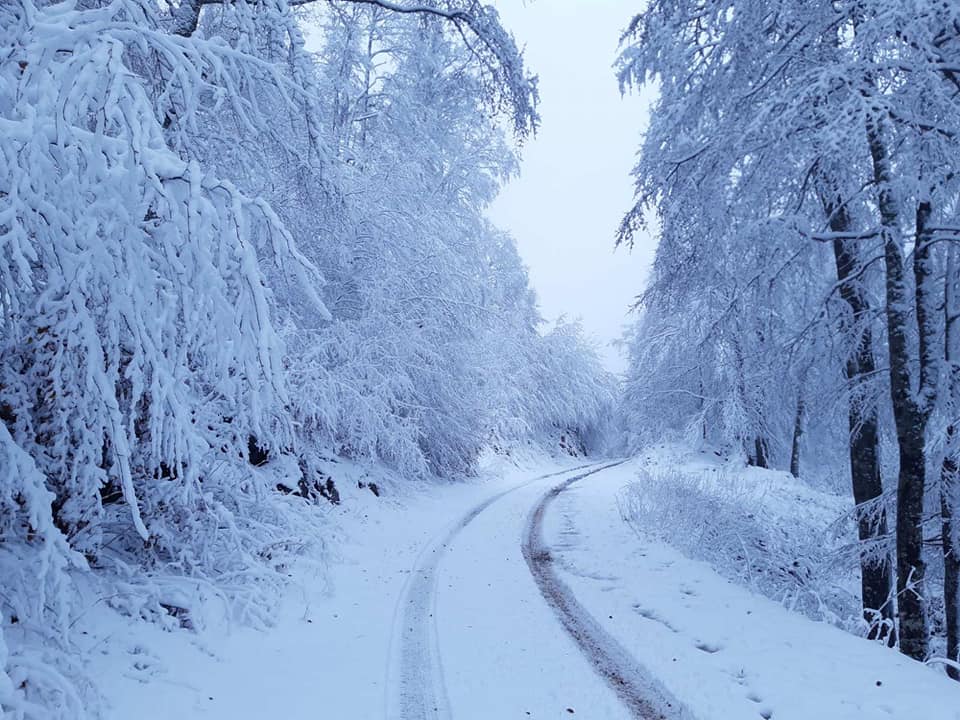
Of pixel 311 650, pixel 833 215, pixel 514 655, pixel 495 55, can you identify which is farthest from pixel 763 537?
pixel 495 55

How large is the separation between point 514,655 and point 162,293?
15.2 feet

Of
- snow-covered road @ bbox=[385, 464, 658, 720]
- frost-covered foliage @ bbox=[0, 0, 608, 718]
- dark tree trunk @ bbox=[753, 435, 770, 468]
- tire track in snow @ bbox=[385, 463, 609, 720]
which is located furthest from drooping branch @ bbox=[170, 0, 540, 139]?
dark tree trunk @ bbox=[753, 435, 770, 468]

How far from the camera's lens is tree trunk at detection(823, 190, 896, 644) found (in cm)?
735

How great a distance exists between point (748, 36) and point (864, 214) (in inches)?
131

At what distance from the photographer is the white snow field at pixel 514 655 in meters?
4.46

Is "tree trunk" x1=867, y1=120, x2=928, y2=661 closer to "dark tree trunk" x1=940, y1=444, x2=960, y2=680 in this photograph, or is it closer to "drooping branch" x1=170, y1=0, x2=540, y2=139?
"dark tree trunk" x1=940, y1=444, x2=960, y2=680

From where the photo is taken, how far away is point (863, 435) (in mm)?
8289

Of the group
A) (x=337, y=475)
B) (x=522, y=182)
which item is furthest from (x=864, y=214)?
(x=522, y=182)

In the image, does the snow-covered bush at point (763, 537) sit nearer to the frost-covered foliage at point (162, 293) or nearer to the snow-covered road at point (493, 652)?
the snow-covered road at point (493, 652)

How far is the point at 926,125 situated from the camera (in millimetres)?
5406

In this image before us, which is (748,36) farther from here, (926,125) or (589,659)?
(589,659)

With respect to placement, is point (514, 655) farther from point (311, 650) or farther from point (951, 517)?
point (951, 517)

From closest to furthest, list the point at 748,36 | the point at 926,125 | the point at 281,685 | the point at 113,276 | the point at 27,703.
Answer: the point at 113,276 → the point at 27,703 → the point at 281,685 → the point at 926,125 → the point at 748,36

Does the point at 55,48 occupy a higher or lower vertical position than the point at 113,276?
higher
